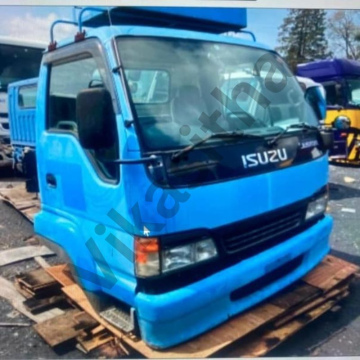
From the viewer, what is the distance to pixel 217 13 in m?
2.00

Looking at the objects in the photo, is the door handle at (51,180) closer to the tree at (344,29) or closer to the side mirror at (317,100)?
the side mirror at (317,100)

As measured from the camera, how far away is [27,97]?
2.79m

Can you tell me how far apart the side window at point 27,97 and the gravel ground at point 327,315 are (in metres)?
0.87

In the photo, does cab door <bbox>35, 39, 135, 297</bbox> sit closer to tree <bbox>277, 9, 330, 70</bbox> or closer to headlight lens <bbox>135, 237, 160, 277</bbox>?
headlight lens <bbox>135, 237, 160, 277</bbox>

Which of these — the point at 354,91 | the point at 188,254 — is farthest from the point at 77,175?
the point at 354,91

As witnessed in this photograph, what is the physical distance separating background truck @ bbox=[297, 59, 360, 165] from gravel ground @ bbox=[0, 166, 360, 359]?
7.1 inches

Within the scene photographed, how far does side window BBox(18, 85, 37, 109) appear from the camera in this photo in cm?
265

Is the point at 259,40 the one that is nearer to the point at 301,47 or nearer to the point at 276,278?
the point at 301,47

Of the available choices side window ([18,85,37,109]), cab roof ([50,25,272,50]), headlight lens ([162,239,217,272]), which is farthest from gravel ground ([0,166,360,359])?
cab roof ([50,25,272,50])

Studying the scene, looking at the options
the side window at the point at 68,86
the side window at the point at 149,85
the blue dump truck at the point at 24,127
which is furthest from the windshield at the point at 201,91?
the blue dump truck at the point at 24,127

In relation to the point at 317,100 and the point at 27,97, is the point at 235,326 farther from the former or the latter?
the point at 27,97

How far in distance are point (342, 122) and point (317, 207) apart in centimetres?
68

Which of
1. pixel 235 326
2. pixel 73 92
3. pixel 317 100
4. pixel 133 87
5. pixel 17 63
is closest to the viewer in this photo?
pixel 133 87

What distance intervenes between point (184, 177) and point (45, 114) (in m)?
1.03
